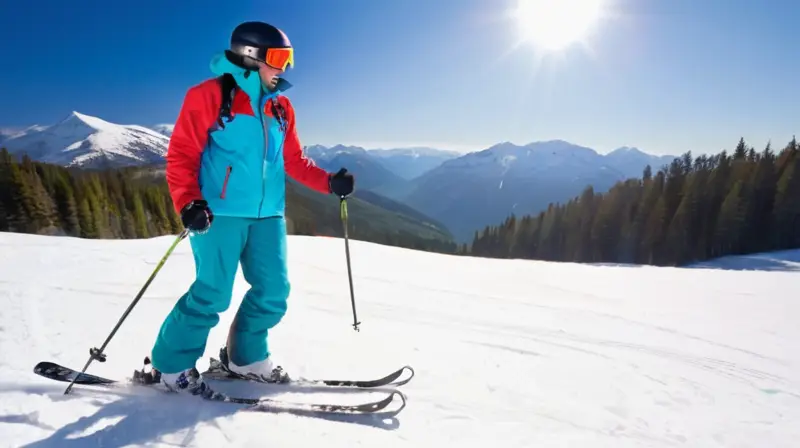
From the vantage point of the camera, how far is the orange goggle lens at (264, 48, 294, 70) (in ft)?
8.87

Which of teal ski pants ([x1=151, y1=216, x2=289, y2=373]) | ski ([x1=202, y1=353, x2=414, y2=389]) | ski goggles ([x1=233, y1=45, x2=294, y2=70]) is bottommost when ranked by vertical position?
ski ([x1=202, y1=353, x2=414, y2=389])

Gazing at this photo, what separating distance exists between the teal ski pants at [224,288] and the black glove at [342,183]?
1.93 ft

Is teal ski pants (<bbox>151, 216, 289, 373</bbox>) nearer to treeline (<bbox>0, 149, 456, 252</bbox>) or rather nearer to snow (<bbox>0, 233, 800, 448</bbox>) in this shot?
snow (<bbox>0, 233, 800, 448</bbox>)

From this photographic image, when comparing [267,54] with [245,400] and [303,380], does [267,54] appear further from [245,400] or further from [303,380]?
[303,380]

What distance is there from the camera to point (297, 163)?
349 centimetres

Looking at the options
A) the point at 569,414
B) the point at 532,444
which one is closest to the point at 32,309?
the point at 532,444

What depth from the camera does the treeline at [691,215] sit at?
147 ft

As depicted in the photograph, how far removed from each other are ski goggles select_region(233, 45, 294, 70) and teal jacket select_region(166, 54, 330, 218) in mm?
104

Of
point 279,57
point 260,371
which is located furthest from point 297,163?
A: point 260,371

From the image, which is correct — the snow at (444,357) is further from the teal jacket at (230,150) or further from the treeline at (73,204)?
the treeline at (73,204)

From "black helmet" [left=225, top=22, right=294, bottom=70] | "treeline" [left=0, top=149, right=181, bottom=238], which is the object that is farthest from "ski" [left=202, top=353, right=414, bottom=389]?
"treeline" [left=0, top=149, right=181, bottom=238]

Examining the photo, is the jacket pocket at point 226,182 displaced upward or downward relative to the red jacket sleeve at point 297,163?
downward

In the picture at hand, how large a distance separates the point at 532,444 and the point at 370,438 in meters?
0.98

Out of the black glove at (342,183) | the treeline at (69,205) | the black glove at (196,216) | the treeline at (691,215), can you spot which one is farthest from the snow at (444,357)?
the treeline at (69,205)
